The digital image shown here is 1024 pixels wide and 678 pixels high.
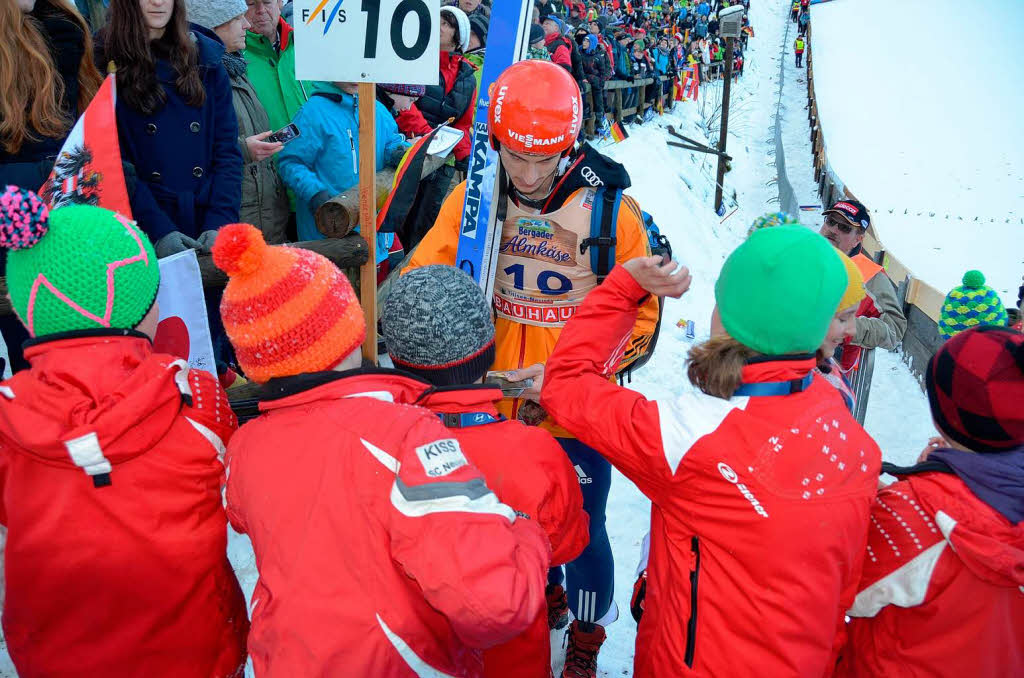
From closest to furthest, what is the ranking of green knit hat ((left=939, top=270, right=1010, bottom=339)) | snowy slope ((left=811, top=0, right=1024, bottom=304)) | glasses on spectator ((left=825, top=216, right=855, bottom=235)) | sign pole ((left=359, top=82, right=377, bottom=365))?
sign pole ((left=359, top=82, right=377, bottom=365))
green knit hat ((left=939, top=270, right=1010, bottom=339))
glasses on spectator ((left=825, top=216, right=855, bottom=235))
snowy slope ((left=811, top=0, right=1024, bottom=304))

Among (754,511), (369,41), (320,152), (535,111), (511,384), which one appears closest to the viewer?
(754,511)

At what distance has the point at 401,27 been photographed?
10.1 ft

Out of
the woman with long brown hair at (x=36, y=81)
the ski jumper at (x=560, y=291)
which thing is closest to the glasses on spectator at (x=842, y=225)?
the ski jumper at (x=560, y=291)

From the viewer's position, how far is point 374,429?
1551 mm

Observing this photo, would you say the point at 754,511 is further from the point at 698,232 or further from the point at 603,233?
the point at 698,232

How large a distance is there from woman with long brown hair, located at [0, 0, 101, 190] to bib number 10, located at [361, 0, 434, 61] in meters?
1.28

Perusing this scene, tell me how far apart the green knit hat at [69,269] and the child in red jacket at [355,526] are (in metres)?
0.39

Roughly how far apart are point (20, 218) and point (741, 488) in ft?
5.86

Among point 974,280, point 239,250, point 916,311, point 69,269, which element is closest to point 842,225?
point 974,280

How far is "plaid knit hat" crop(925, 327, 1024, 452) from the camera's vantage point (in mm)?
1796

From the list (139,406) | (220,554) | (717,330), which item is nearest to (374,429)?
(139,406)

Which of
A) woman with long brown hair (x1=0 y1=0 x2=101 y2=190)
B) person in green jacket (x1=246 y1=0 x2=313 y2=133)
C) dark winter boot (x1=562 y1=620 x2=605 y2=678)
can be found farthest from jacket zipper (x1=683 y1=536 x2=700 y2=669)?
person in green jacket (x1=246 y1=0 x2=313 y2=133)

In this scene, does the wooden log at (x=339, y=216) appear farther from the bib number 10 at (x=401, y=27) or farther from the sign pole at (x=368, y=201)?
the bib number 10 at (x=401, y=27)

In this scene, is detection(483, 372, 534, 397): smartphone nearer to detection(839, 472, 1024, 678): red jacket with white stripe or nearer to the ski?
the ski
